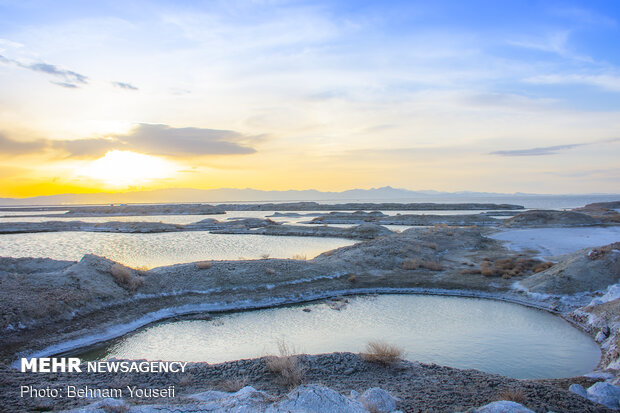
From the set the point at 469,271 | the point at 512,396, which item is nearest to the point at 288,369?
the point at 512,396

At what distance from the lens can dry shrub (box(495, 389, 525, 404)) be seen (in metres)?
8.18

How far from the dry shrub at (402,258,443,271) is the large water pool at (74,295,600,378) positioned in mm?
6734

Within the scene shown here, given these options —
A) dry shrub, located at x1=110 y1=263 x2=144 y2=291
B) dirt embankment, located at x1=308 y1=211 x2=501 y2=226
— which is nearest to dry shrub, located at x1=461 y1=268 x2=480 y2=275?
dry shrub, located at x1=110 y1=263 x2=144 y2=291

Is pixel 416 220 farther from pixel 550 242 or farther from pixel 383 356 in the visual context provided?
pixel 383 356

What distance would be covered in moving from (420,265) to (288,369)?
65.5ft

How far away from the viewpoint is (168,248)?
42.3 metres

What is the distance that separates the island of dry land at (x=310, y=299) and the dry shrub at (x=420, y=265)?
104 millimetres

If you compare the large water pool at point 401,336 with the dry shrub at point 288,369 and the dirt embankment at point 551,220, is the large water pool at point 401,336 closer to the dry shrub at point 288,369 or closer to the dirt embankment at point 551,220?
the dry shrub at point 288,369

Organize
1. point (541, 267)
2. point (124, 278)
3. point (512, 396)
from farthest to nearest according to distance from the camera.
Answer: point (541, 267), point (124, 278), point (512, 396)

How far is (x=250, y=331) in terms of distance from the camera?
16.5 meters

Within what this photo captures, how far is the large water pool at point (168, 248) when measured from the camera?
1412 inches

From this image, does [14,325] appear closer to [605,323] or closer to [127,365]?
[127,365]

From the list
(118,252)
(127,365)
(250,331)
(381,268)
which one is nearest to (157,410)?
(127,365)

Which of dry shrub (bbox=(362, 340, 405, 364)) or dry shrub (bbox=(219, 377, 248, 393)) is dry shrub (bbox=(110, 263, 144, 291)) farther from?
dry shrub (bbox=(362, 340, 405, 364))
